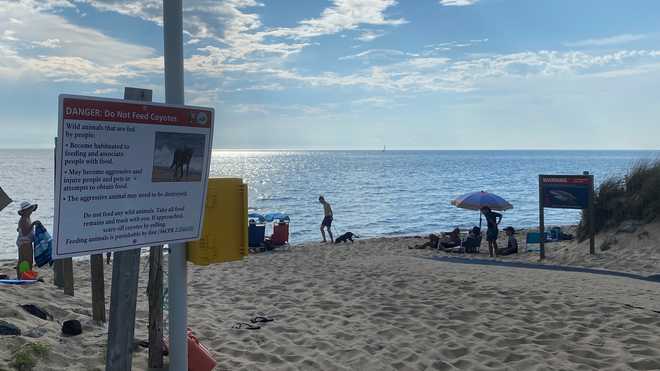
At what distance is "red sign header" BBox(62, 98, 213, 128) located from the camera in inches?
94.7

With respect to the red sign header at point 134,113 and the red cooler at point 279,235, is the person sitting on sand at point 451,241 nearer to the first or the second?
the red cooler at point 279,235

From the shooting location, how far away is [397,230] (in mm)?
25500

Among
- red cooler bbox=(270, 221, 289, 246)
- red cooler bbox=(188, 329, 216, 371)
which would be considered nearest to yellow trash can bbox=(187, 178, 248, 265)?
red cooler bbox=(188, 329, 216, 371)

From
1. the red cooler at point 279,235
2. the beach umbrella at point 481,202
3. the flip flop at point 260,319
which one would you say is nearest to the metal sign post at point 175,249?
the flip flop at point 260,319

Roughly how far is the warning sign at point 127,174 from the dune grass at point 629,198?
13.1 meters

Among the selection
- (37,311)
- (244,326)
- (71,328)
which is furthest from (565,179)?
(37,311)

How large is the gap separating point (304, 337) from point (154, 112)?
3693 millimetres

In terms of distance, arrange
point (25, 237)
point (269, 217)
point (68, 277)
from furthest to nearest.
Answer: point (269, 217) < point (25, 237) < point (68, 277)

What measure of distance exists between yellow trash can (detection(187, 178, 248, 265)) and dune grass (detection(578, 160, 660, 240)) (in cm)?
1259

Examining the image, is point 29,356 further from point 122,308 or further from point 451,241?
point 451,241

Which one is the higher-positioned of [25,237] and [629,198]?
[629,198]

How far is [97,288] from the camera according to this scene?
5.47 meters

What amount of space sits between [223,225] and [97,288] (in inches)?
115

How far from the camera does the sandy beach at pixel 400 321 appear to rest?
484cm
